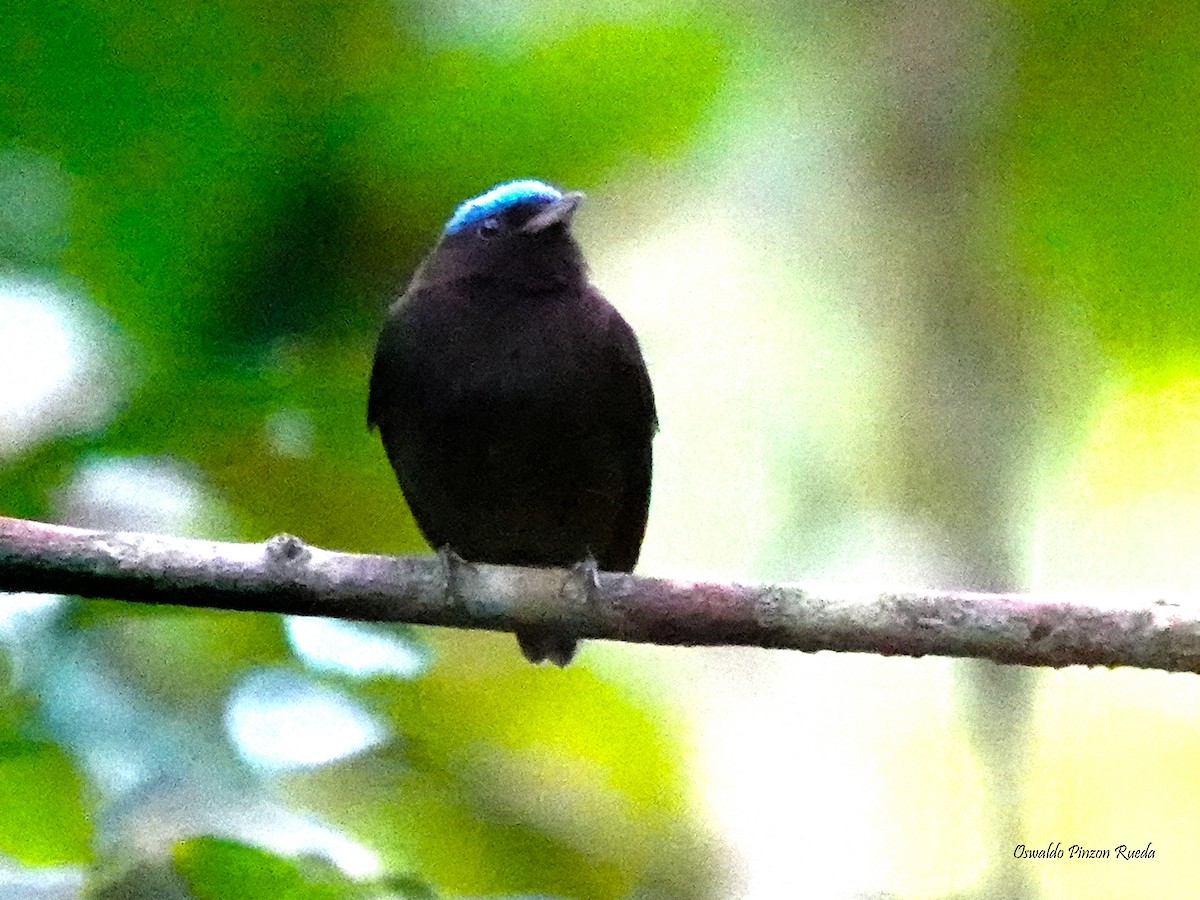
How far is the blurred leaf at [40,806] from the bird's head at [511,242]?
1.54 metres

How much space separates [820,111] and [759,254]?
0.52 metres

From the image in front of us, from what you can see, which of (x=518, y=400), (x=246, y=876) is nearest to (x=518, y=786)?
(x=518, y=400)

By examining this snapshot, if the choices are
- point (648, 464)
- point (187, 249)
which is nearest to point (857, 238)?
point (648, 464)

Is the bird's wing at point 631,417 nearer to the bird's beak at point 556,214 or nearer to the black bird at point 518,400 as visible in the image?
the black bird at point 518,400

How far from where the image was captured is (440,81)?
3.47 m

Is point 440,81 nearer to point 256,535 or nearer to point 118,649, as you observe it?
point 256,535

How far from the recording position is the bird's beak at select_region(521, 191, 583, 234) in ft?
11.9

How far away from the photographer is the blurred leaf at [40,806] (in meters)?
2.64

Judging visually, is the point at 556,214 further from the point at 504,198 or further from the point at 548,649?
the point at 548,649

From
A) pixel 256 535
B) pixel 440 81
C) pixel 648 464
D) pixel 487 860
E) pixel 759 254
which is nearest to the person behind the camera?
pixel 487 860

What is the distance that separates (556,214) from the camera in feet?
A: 11.9

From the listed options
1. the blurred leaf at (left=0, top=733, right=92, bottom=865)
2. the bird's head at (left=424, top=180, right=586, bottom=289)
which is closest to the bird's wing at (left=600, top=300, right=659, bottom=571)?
the bird's head at (left=424, top=180, right=586, bottom=289)

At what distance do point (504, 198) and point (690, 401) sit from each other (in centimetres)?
108

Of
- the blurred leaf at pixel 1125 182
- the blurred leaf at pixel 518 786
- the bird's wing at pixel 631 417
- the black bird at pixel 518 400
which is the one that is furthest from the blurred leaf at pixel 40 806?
the blurred leaf at pixel 1125 182
